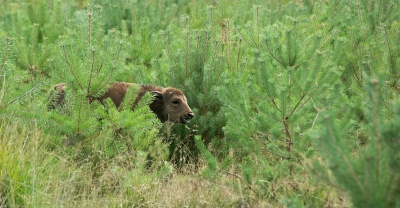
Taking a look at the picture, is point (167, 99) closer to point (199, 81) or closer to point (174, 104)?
point (174, 104)

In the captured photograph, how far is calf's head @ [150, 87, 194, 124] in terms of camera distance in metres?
7.11

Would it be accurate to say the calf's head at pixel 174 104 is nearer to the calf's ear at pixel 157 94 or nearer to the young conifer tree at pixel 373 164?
the calf's ear at pixel 157 94

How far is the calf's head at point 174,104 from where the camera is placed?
23.3 ft

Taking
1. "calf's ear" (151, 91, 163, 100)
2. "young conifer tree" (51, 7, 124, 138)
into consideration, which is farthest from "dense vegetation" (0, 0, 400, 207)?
"calf's ear" (151, 91, 163, 100)

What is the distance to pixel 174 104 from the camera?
7.15m

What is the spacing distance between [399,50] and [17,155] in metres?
4.64

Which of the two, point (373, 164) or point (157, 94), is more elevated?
point (373, 164)

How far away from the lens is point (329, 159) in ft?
10.8

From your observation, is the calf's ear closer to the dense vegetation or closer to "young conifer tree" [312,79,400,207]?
the dense vegetation

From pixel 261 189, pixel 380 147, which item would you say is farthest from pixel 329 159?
pixel 261 189

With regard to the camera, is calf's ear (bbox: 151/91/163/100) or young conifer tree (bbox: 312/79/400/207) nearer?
young conifer tree (bbox: 312/79/400/207)

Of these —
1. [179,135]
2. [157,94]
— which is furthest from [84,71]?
[179,135]

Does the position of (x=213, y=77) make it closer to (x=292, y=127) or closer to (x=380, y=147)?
(x=292, y=127)

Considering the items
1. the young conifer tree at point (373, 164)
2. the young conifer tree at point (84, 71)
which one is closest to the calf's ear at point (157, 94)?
the young conifer tree at point (84, 71)
